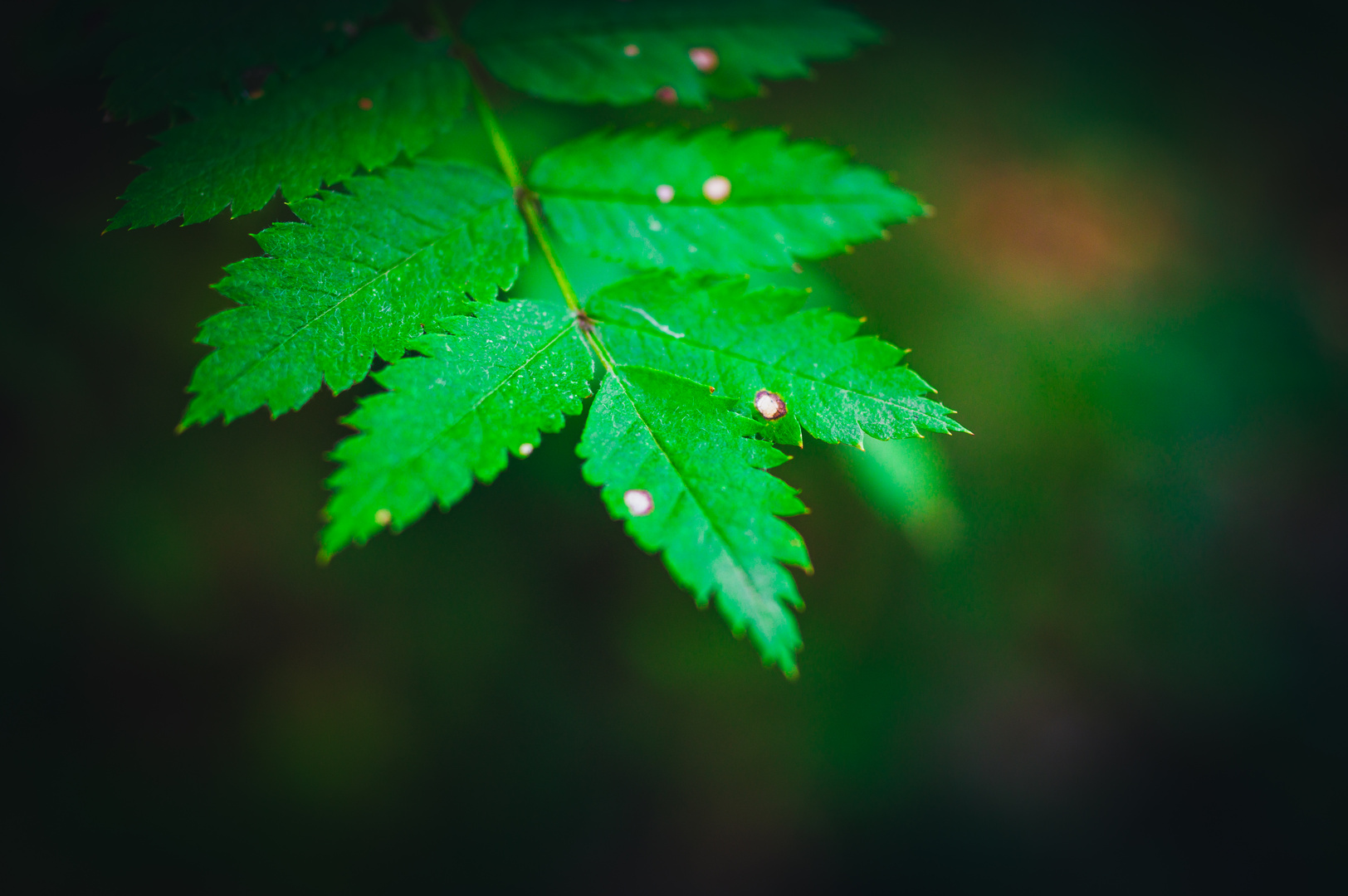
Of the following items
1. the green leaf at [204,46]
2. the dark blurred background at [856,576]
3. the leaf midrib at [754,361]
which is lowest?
the dark blurred background at [856,576]

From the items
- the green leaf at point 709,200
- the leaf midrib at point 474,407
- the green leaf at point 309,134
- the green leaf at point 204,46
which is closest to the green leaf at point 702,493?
the leaf midrib at point 474,407

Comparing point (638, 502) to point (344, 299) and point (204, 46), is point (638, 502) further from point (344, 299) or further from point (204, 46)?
point (204, 46)

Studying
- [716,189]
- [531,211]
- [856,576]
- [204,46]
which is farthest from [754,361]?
[856,576]

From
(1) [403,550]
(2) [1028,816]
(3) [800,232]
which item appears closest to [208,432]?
(1) [403,550]

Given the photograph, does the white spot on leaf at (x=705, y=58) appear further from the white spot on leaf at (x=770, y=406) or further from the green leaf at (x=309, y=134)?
the white spot on leaf at (x=770, y=406)

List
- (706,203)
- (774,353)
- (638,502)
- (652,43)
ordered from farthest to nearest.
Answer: (652,43) < (706,203) < (774,353) < (638,502)

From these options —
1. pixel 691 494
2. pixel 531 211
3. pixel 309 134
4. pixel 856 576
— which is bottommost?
pixel 856 576
